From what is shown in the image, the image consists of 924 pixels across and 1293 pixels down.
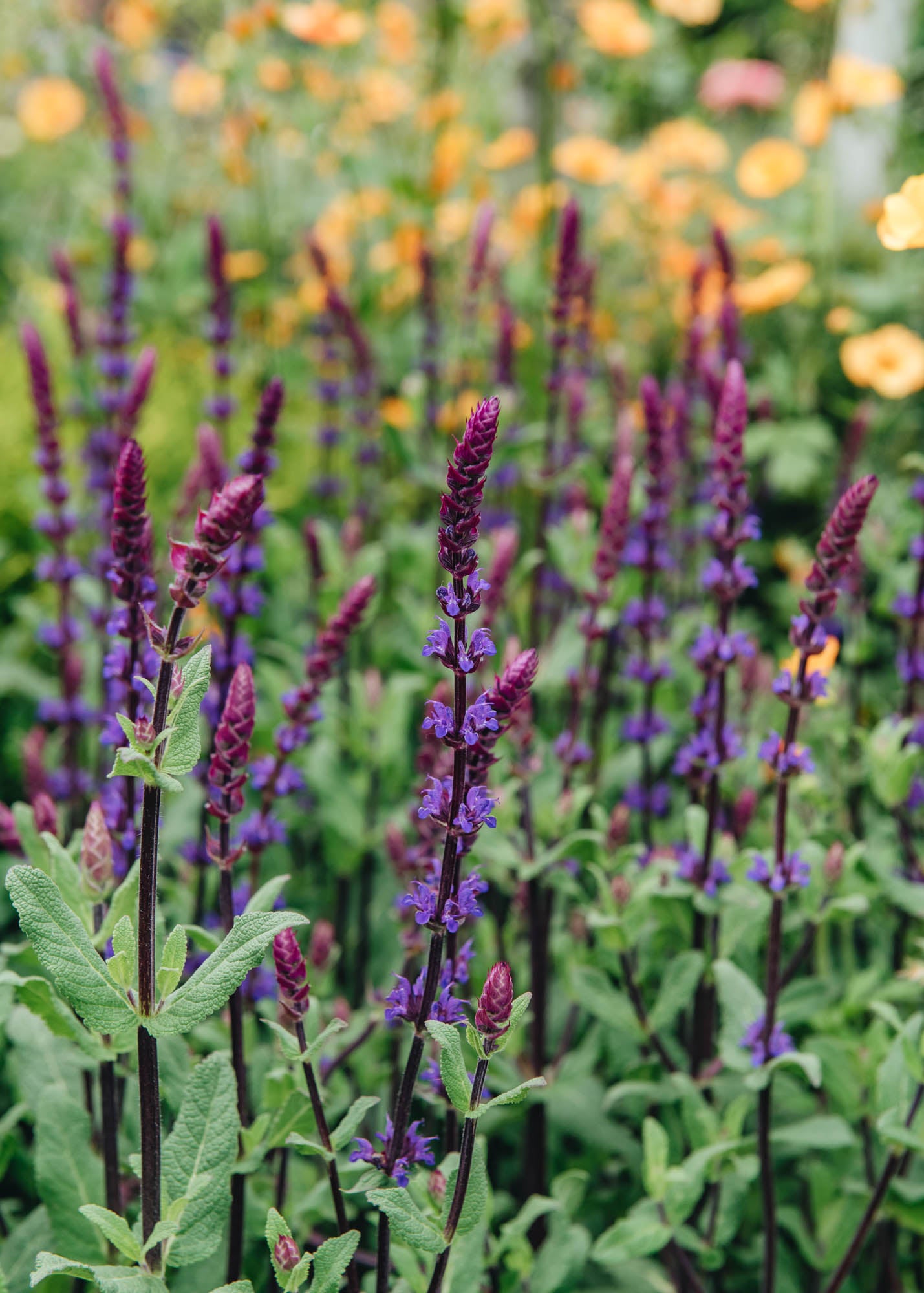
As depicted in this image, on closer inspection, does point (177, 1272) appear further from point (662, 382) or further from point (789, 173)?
point (789, 173)

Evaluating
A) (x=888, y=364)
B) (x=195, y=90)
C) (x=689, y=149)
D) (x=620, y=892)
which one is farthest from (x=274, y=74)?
(x=620, y=892)

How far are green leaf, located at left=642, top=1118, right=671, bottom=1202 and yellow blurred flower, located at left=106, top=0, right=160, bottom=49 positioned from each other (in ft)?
19.9

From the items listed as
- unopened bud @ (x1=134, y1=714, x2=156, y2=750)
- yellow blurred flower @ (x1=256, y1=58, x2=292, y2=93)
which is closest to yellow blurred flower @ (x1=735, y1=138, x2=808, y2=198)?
yellow blurred flower @ (x1=256, y1=58, x2=292, y2=93)

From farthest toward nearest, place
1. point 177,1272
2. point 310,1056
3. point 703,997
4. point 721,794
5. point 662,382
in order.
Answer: point 662,382, point 721,794, point 703,997, point 177,1272, point 310,1056

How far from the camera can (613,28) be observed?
5055 mm

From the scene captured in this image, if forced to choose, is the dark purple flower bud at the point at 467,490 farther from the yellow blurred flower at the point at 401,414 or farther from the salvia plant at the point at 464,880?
the yellow blurred flower at the point at 401,414

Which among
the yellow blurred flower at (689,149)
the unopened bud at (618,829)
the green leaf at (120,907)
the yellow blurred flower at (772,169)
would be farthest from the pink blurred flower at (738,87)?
the green leaf at (120,907)

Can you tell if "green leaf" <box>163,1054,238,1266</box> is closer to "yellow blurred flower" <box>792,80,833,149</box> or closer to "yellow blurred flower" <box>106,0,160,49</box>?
"yellow blurred flower" <box>792,80,833,149</box>

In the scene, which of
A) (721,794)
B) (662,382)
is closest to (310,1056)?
(721,794)

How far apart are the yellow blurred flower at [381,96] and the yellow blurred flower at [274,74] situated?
1.11 ft

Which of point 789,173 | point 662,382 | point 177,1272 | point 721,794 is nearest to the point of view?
→ point 177,1272

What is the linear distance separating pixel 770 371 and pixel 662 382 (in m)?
1.02

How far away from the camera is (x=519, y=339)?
4184mm

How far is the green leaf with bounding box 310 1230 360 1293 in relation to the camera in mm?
1351
